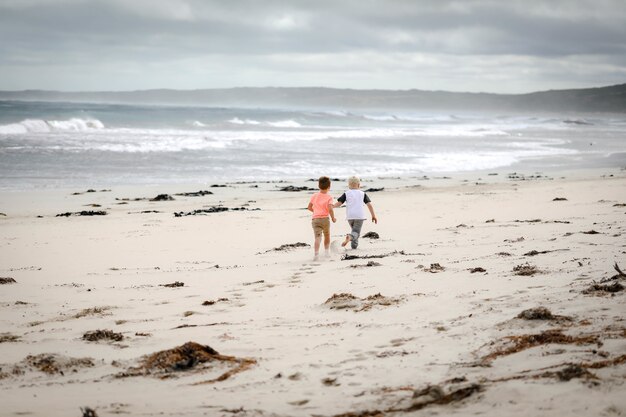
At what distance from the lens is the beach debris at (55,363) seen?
4348 millimetres

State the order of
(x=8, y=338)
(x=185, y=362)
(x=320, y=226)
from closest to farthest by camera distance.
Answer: (x=185, y=362) → (x=8, y=338) → (x=320, y=226)

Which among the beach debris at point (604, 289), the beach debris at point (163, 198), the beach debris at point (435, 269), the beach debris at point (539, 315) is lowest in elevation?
the beach debris at point (163, 198)

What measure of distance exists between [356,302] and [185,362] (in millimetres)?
1875

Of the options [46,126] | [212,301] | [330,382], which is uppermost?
[46,126]

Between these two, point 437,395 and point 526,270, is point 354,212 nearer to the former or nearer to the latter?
point 526,270

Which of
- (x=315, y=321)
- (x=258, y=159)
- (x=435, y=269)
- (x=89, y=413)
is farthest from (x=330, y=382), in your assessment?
(x=258, y=159)

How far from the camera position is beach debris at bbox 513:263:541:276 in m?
6.31

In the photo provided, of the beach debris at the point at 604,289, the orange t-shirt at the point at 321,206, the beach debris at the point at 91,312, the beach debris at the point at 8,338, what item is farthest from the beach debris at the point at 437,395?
the orange t-shirt at the point at 321,206

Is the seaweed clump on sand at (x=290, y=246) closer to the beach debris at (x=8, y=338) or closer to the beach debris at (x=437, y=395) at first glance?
the beach debris at (x=8, y=338)

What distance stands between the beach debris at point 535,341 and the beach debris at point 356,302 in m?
1.49

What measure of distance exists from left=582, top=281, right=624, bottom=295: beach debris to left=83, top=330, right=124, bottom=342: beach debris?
3.60 m

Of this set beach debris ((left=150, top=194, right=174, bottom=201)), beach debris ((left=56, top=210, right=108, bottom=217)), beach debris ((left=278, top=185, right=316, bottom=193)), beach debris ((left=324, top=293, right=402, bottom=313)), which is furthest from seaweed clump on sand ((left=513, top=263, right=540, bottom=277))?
beach debris ((left=278, top=185, right=316, bottom=193))

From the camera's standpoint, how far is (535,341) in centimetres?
415

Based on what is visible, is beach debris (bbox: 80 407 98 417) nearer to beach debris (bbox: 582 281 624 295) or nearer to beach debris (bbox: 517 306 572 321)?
beach debris (bbox: 517 306 572 321)
